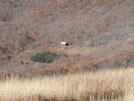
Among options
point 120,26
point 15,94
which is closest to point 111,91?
point 15,94

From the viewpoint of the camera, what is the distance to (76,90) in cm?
512

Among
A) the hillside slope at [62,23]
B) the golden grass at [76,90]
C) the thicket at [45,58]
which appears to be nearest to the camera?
the golden grass at [76,90]

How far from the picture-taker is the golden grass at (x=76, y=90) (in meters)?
4.78

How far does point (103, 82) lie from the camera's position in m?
5.76

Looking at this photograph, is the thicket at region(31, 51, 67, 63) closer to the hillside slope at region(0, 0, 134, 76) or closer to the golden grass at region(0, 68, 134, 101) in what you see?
the hillside slope at region(0, 0, 134, 76)

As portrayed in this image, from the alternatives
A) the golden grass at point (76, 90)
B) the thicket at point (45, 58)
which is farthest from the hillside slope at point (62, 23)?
A: the golden grass at point (76, 90)

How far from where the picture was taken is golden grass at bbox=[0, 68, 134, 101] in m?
4.78

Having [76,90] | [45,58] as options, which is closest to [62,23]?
[45,58]

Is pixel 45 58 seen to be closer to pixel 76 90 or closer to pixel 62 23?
pixel 76 90

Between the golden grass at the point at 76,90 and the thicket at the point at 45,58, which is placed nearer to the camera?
the golden grass at the point at 76,90

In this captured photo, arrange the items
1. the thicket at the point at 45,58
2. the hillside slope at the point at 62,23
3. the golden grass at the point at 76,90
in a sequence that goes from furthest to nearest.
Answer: the hillside slope at the point at 62,23 < the thicket at the point at 45,58 < the golden grass at the point at 76,90

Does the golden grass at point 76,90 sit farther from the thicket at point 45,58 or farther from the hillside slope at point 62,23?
the hillside slope at point 62,23

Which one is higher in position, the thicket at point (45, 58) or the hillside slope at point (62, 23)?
the hillside slope at point (62, 23)

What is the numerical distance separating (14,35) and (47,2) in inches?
856
